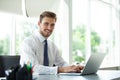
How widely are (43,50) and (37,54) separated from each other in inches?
3.8

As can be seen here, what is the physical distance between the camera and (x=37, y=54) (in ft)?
9.09

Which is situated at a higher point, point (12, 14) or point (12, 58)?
point (12, 14)

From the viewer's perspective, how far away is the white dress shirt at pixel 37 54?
245cm

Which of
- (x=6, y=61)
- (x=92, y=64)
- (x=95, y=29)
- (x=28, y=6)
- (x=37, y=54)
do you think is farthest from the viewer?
(x=95, y=29)

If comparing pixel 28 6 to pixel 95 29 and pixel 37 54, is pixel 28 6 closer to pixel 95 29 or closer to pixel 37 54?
pixel 37 54

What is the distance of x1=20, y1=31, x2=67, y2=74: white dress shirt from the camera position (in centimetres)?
245

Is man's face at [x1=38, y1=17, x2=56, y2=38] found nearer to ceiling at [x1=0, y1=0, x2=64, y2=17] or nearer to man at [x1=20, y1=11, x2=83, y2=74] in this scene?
man at [x1=20, y1=11, x2=83, y2=74]

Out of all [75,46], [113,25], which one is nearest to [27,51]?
[75,46]

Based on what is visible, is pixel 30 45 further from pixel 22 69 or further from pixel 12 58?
pixel 22 69

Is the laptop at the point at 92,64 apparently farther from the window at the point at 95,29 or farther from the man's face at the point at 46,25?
the window at the point at 95,29

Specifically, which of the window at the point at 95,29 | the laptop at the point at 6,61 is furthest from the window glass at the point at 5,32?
the window at the point at 95,29

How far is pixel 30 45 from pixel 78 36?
9.22 ft

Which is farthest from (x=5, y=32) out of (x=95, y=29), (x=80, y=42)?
(x=95, y=29)

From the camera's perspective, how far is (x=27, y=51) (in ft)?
8.62
